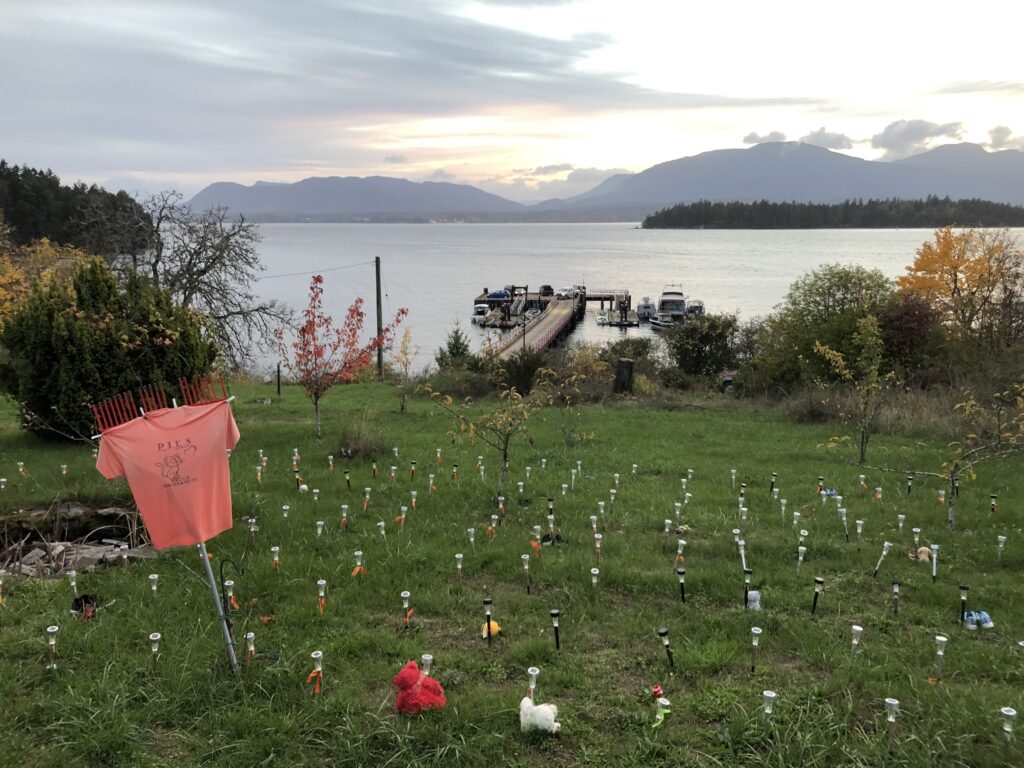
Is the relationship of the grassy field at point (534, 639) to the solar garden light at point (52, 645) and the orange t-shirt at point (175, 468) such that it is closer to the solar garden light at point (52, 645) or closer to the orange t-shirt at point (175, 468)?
the solar garden light at point (52, 645)

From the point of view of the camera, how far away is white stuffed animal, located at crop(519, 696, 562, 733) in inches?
196

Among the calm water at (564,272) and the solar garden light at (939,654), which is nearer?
the solar garden light at (939,654)

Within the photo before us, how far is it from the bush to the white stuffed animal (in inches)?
439

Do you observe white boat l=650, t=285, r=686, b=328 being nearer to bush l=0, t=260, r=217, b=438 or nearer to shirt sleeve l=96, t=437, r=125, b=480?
bush l=0, t=260, r=217, b=438

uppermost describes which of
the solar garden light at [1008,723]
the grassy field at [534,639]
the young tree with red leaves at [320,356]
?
the young tree with red leaves at [320,356]

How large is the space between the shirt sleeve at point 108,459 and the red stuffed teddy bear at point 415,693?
266 centimetres

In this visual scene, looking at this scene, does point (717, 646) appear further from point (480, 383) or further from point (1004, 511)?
point (480, 383)

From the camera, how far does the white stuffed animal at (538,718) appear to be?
16.3ft

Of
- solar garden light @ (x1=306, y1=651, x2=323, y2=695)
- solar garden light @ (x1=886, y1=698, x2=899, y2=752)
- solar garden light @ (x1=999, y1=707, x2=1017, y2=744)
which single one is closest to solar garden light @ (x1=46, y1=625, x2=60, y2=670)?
solar garden light @ (x1=306, y1=651, x2=323, y2=695)

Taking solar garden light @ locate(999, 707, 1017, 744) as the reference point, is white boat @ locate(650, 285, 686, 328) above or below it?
below

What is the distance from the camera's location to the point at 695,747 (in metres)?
4.87

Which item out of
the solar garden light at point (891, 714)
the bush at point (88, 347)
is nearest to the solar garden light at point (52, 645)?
the solar garden light at point (891, 714)

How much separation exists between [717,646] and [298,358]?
37.0 ft

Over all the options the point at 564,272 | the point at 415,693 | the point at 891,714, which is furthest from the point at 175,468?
the point at 564,272
